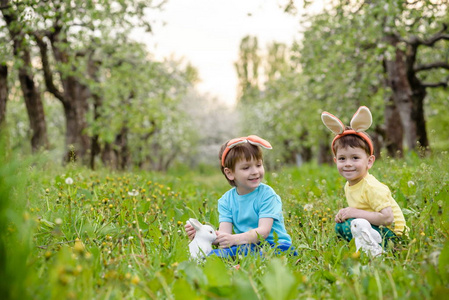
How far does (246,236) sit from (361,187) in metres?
0.98

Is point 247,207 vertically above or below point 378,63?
below

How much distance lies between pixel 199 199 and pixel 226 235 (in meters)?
2.37

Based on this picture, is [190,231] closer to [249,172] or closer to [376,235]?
[249,172]

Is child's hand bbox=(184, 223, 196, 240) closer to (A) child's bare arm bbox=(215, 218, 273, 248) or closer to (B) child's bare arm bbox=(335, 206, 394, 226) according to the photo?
(A) child's bare arm bbox=(215, 218, 273, 248)

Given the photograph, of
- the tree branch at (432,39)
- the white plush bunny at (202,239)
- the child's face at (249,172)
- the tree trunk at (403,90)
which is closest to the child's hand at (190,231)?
the white plush bunny at (202,239)

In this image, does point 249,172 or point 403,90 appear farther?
point 403,90

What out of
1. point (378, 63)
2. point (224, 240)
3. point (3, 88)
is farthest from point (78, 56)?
point (224, 240)

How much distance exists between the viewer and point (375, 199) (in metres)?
2.97

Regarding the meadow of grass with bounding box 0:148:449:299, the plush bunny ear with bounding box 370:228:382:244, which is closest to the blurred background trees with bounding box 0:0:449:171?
the meadow of grass with bounding box 0:148:449:299

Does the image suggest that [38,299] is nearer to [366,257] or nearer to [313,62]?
[366,257]

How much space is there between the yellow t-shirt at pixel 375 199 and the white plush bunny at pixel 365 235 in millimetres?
174

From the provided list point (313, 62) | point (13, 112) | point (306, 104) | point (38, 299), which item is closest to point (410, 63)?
point (313, 62)

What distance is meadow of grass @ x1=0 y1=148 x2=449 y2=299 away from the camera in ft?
5.18

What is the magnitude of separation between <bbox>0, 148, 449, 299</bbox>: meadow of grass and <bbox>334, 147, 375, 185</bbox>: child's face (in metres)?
0.48
